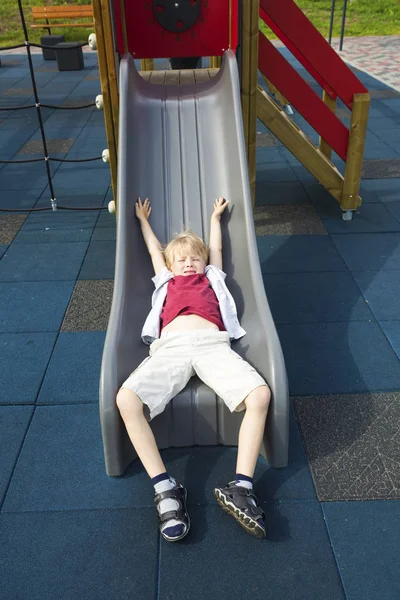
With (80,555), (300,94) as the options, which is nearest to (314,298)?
(300,94)

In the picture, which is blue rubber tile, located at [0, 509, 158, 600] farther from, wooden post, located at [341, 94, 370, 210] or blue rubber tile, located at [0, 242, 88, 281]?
wooden post, located at [341, 94, 370, 210]

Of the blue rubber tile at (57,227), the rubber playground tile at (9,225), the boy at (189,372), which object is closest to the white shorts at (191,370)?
the boy at (189,372)

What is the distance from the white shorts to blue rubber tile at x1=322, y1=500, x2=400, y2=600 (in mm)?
668

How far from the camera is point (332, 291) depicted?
13.8 feet

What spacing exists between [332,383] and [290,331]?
60 centimetres

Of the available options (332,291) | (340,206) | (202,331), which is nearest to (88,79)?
(340,206)

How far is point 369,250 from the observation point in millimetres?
4781

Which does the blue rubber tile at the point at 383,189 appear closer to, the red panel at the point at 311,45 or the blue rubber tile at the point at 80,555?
the red panel at the point at 311,45

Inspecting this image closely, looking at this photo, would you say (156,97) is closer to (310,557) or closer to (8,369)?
(8,369)

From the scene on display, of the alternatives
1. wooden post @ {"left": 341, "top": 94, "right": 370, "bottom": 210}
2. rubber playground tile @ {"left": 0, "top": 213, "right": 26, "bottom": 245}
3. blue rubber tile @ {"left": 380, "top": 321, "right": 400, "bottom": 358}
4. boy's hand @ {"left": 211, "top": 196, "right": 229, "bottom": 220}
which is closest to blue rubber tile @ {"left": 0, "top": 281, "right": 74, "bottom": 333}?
rubber playground tile @ {"left": 0, "top": 213, "right": 26, "bottom": 245}

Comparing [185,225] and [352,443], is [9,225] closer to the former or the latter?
[185,225]

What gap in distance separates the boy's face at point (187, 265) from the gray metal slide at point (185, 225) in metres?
0.23

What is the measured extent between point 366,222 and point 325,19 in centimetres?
1837

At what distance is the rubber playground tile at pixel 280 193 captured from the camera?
5883 mm
